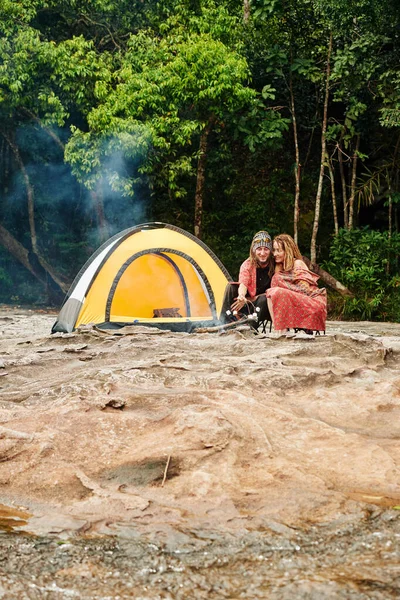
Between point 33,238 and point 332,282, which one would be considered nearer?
point 332,282

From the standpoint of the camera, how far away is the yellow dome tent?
9227 mm

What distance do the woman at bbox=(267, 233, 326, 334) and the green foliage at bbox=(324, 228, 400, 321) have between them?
5.33m

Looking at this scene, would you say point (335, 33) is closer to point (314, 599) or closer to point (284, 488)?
point (284, 488)

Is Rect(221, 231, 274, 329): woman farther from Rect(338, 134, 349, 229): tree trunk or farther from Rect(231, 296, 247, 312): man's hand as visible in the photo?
Rect(338, 134, 349, 229): tree trunk

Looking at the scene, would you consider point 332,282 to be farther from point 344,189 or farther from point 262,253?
point 262,253

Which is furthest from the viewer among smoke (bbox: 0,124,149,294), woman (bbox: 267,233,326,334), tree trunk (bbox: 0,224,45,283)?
tree trunk (bbox: 0,224,45,283)

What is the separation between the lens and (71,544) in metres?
2.68

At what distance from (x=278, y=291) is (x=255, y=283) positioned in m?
0.61

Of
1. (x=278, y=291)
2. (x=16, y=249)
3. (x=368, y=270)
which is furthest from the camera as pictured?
(x=16, y=249)

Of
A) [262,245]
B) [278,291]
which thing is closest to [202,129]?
[262,245]

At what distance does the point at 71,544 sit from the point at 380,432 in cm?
184

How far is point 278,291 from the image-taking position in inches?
306

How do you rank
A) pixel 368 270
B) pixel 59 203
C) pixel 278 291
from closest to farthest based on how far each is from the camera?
pixel 278 291 → pixel 368 270 → pixel 59 203

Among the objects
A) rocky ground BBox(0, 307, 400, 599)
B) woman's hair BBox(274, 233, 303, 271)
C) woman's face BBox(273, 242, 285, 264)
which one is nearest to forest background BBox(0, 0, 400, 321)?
woman's hair BBox(274, 233, 303, 271)
